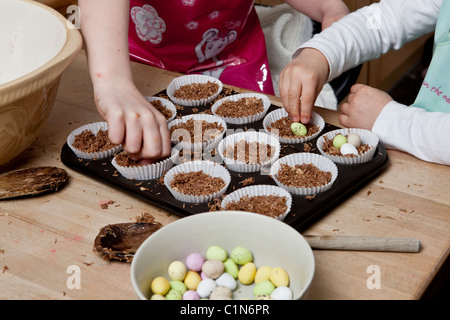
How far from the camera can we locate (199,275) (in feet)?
2.23

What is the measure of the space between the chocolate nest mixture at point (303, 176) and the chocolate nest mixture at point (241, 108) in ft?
0.70

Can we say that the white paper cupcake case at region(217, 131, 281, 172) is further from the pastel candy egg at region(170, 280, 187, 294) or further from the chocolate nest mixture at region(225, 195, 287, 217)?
the pastel candy egg at region(170, 280, 187, 294)

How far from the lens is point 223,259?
678mm

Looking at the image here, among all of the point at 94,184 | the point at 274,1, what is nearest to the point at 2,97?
the point at 94,184

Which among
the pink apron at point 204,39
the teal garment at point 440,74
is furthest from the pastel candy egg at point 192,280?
the pink apron at point 204,39

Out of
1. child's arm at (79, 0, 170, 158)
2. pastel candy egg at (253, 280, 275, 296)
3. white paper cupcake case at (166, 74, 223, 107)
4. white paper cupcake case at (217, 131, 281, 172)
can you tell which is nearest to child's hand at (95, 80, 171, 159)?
child's arm at (79, 0, 170, 158)

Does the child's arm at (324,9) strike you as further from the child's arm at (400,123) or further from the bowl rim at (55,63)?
the bowl rim at (55,63)

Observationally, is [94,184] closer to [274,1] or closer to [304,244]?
[304,244]

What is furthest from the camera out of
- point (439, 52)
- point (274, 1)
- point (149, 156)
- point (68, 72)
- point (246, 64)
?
point (274, 1)

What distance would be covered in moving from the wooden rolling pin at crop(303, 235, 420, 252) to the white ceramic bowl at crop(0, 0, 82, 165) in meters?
0.49

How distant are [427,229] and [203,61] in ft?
2.85

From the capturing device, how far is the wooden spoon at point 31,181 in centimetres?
85

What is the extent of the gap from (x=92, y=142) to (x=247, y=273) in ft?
1.52

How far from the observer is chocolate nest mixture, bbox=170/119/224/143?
3.35ft
